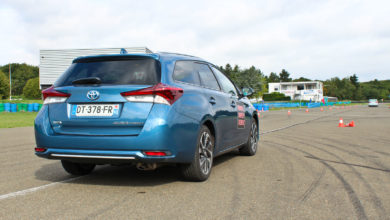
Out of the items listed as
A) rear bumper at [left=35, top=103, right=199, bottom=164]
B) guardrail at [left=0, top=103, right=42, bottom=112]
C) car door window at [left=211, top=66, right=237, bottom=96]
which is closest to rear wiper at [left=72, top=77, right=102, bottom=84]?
rear bumper at [left=35, top=103, right=199, bottom=164]

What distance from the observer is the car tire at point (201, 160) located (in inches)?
184

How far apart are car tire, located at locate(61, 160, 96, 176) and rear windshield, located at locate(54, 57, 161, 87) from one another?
112 centimetres

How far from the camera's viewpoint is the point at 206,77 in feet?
18.6

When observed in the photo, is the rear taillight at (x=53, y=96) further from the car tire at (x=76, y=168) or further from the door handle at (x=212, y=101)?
the door handle at (x=212, y=101)

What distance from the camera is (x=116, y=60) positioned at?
4.55m

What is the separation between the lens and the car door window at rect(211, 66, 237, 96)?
6.20m

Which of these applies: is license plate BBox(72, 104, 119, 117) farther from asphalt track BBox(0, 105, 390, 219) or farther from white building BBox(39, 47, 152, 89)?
white building BBox(39, 47, 152, 89)

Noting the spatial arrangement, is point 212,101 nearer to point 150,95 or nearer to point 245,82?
point 150,95

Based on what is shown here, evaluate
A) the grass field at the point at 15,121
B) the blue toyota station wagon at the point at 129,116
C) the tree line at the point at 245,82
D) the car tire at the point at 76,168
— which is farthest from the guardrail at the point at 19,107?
the tree line at the point at 245,82

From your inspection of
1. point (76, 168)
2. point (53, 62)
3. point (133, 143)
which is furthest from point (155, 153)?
point (53, 62)

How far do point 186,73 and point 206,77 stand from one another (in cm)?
70

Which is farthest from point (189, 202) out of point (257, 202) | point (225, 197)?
point (257, 202)

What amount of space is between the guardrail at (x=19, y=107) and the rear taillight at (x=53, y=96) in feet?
97.2

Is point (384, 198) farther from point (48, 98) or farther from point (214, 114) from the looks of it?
point (48, 98)
